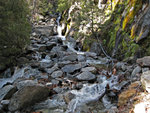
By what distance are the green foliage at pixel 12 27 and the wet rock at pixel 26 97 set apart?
19.0 ft

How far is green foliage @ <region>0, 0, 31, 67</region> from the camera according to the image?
9047mm

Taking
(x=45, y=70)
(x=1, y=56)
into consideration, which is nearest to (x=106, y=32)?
(x=45, y=70)

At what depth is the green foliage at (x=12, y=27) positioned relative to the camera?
9.05m

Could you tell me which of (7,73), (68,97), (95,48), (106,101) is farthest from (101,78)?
(7,73)

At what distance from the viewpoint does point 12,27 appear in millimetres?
9148

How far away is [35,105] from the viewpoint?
4.95 m

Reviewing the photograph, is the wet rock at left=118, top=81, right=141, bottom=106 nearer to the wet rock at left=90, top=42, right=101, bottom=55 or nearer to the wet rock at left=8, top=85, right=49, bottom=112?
the wet rock at left=8, top=85, right=49, bottom=112

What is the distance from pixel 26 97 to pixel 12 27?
635 centimetres

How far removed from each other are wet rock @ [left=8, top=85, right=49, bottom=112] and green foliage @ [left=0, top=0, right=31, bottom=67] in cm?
579

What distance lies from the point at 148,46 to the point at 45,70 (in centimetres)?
698

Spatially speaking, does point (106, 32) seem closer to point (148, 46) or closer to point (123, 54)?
point (123, 54)

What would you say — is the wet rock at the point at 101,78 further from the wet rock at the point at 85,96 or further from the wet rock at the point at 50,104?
the wet rock at the point at 50,104

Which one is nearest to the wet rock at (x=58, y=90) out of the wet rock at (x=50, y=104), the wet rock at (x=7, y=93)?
the wet rock at (x=50, y=104)

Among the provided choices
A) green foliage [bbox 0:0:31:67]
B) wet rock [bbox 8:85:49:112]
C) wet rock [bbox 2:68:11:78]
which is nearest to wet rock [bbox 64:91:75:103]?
wet rock [bbox 8:85:49:112]
